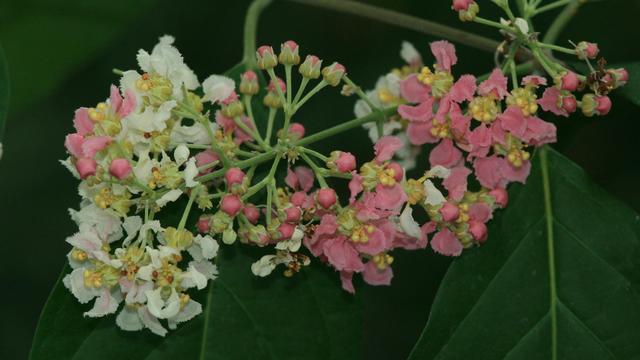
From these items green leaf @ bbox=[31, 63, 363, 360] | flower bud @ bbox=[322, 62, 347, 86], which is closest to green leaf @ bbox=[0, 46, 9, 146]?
green leaf @ bbox=[31, 63, 363, 360]

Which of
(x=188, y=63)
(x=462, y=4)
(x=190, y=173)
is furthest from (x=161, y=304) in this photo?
(x=188, y=63)

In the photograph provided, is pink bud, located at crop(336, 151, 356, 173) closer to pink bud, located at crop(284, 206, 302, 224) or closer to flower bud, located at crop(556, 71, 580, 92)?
pink bud, located at crop(284, 206, 302, 224)

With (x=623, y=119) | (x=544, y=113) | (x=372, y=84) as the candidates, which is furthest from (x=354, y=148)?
(x=544, y=113)

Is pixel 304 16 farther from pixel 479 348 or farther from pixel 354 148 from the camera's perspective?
pixel 479 348

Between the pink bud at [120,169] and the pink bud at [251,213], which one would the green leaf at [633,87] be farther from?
the pink bud at [120,169]

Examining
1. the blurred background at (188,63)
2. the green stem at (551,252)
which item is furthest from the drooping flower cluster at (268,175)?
the blurred background at (188,63)
